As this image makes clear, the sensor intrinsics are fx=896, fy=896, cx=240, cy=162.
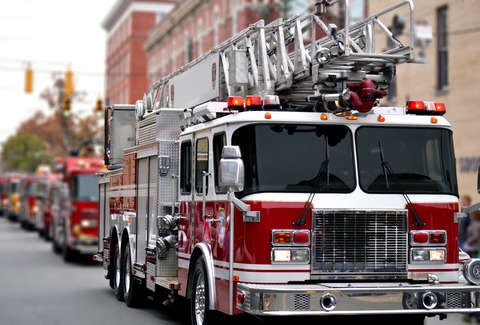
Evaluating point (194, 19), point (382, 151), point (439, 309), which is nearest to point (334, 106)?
point (382, 151)

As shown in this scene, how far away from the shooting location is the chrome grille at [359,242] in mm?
8891

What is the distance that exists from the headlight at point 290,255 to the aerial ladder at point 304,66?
152cm

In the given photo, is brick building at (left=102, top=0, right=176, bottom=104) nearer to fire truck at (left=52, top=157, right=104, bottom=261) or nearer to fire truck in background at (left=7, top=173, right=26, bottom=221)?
fire truck in background at (left=7, top=173, right=26, bottom=221)

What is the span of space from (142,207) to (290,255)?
431 centimetres

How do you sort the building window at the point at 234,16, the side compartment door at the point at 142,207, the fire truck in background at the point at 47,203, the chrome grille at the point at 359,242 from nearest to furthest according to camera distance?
1. the chrome grille at the point at 359,242
2. the side compartment door at the point at 142,207
3. the fire truck in background at the point at 47,203
4. the building window at the point at 234,16

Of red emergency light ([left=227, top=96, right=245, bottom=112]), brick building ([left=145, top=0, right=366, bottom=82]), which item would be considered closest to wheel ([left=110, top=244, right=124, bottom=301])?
red emergency light ([left=227, top=96, right=245, bottom=112])

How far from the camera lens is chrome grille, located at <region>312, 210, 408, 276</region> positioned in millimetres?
8891

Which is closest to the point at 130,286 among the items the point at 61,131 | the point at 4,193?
the point at 4,193

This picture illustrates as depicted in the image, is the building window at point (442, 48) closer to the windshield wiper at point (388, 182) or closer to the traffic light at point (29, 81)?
the traffic light at point (29, 81)

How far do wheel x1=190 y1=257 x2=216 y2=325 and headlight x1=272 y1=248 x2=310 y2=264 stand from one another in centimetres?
113

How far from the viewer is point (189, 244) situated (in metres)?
10.5

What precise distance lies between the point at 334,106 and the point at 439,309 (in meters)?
2.29

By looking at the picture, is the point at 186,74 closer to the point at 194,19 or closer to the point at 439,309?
the point at 439,309

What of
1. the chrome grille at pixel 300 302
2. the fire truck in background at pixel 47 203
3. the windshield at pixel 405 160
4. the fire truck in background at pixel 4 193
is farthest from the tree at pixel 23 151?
the chrome grille at pixel 300 302
